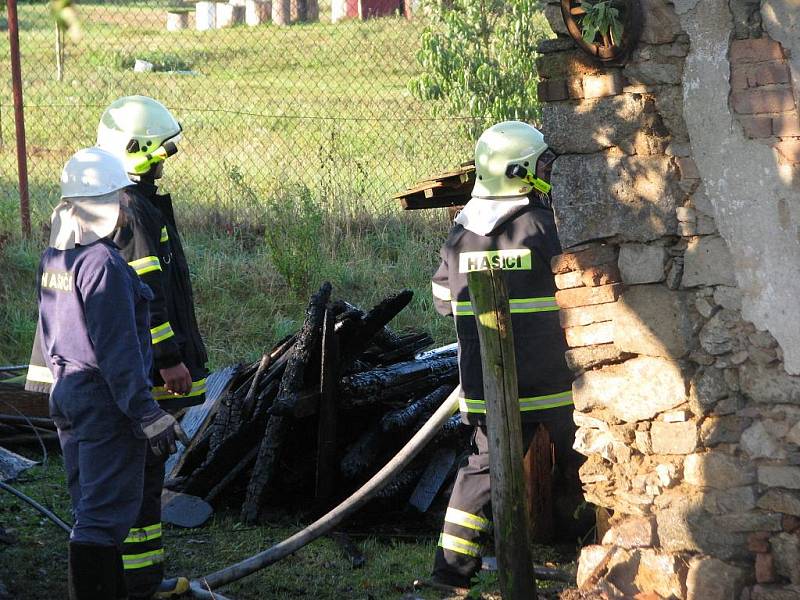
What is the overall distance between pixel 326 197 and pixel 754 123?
6416mm

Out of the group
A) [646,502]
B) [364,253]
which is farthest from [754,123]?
[364,253]

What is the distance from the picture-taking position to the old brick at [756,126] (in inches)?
139

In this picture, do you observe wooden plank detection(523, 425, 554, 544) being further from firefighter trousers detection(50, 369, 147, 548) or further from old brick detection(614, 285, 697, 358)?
firefighter trousers detection(50, 369, 147, 548)

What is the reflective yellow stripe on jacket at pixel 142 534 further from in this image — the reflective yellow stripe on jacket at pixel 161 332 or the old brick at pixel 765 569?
the old brick at pixel 765 569

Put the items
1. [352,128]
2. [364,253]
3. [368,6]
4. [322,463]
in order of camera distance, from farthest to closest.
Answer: [368,6] → [352,128] → [364,253] → [322,463]

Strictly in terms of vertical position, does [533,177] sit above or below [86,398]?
above

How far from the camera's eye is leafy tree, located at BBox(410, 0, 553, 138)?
9.91 metres

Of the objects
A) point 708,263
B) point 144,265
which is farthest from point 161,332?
A: point 708,263

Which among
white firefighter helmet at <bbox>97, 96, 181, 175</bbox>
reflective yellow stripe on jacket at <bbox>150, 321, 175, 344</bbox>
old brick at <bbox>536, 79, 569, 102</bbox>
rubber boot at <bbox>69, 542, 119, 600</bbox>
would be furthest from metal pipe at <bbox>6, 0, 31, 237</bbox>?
old brick at <bbox>536, 79, 569, 102</bbox>

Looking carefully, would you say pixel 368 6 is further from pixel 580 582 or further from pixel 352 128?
pixel 580 582

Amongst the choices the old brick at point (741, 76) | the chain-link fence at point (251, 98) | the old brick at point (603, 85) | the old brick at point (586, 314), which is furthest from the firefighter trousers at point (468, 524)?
the chain-link fence at point (251, 98)

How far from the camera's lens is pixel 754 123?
3561mm

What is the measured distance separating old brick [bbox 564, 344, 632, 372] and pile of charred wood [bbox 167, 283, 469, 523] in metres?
1.60

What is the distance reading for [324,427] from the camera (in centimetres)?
541
